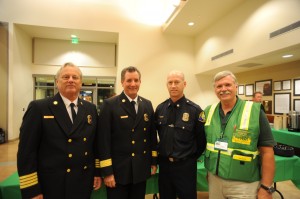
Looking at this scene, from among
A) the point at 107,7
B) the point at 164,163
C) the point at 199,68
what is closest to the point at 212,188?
the point at 164,163

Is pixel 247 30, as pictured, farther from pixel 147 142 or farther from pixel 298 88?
pixel 147 142

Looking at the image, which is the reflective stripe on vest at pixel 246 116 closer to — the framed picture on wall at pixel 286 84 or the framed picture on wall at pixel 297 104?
the framed picture on wall at pixel 297 104

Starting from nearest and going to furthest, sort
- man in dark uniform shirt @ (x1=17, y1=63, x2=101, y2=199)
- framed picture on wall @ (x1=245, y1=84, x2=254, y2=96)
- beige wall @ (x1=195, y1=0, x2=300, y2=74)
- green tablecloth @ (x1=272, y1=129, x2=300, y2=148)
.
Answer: man in dark uniform shirt @ (x1=17, y1=63, x2=101, y2=199)
beige wall @ (x1=195, y1=0, x2=300, y2=74)
green tablecloth @ (x1=272, y1=129, x2=300, y2=148)
framed picture on wall @ (x1=245, y1=84, x2=254, y2=96)

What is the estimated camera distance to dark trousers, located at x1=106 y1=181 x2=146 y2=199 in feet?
5.13

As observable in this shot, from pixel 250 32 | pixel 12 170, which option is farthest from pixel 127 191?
pixel 250 32

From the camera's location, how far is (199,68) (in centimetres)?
693

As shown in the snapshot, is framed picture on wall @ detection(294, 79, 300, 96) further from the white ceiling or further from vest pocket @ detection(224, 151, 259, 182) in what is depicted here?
vest pocket @ detection(224, 151, 259, 182)

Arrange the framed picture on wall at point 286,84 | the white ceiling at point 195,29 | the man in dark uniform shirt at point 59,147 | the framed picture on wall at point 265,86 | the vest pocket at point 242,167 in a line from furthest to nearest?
the framed picture on wall at point 265,86 → the framed picture on wall at point 286,84 → the white ceiling at point 195,29 → the vest pocket at point 242,167 → the man in dark uniform shirt at point 59,147

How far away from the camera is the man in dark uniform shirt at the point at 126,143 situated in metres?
1.54

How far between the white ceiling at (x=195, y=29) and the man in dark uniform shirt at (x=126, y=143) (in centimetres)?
352

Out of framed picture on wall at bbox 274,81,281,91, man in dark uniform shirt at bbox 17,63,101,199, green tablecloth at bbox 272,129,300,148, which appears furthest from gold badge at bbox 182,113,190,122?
framed picture on wall at bbox 274,81,281,91

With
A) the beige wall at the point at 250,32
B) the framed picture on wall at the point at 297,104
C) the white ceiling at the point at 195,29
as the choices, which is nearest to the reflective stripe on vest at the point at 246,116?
the beige wall at the point at 250,32

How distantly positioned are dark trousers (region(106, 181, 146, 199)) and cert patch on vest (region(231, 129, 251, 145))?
0.87m

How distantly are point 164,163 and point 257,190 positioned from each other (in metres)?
0.77
